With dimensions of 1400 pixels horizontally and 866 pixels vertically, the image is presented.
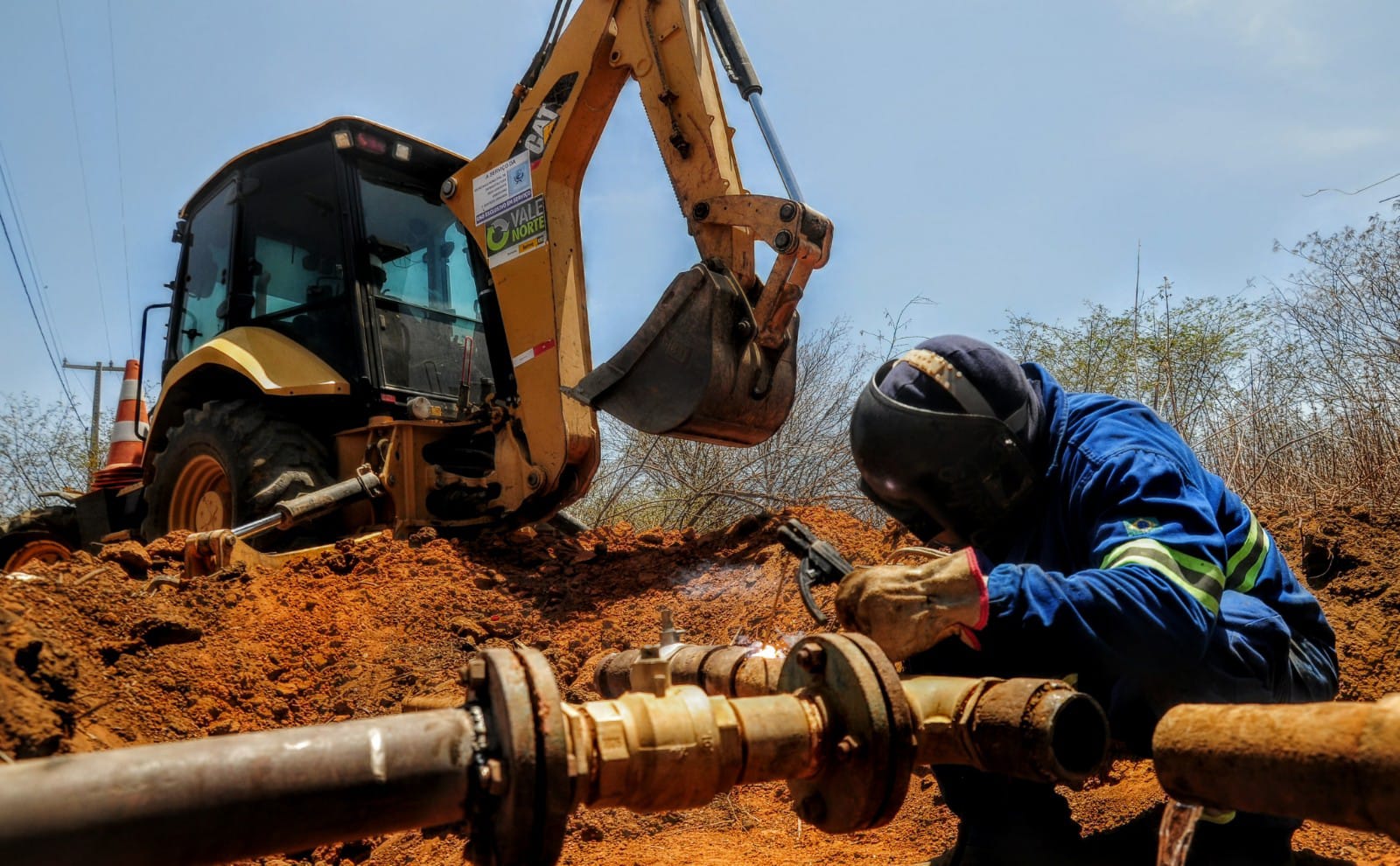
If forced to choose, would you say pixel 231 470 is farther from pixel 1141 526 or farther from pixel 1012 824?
pixel 1141 526

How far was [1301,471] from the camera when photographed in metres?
6.33

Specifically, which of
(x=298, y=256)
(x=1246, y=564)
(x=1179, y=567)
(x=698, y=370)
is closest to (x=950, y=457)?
(x=1179, y=567)

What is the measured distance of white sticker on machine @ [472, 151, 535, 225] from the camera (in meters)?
6.36

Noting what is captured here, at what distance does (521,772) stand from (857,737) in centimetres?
61

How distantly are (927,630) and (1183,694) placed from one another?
1.76 feet

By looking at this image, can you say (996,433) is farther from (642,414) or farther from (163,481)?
(163,481)

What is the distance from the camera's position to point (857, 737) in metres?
1.71

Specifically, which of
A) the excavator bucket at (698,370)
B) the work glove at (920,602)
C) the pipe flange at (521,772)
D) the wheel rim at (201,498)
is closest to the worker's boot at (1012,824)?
the work glove at (920,602)

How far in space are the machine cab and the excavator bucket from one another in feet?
5.94

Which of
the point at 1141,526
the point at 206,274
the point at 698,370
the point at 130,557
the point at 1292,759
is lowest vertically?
the point at 1292,759

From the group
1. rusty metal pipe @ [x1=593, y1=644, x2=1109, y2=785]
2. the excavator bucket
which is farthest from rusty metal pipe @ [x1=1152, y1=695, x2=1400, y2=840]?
the excavator bucket

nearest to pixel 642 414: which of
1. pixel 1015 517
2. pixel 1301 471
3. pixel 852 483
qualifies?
pixel 1015 517

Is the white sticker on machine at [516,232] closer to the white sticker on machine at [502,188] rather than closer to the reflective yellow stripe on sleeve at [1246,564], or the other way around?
the white sticker on machine at [502,188]

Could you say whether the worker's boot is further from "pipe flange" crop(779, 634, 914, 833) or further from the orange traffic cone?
the orange traffic cone
